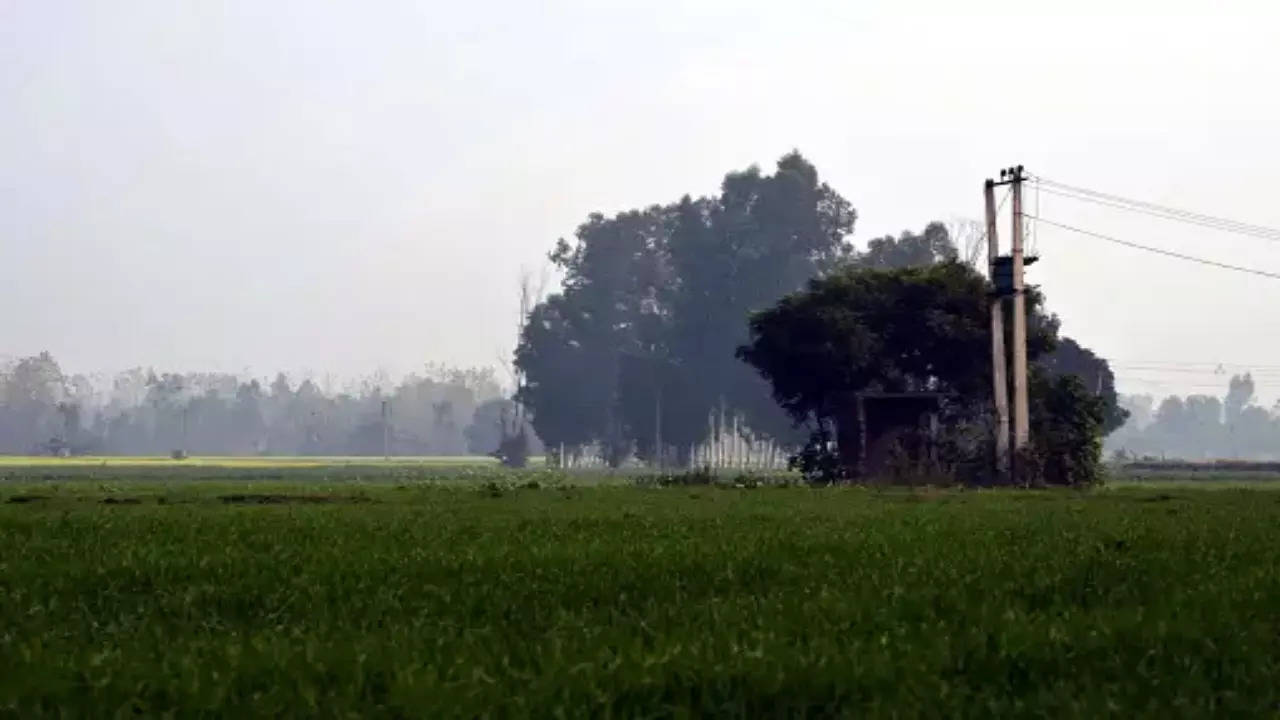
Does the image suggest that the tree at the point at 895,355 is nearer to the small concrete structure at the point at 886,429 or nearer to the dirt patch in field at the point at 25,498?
the small concrete structure at the point at 886,429

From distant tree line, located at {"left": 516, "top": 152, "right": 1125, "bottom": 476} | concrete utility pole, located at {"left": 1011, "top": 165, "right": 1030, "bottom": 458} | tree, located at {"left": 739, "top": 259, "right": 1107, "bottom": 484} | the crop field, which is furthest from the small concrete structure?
distant tree line, located at {"left": 516, "top": 152, "right": 1125, "bottom": 476}

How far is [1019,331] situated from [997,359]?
1.58 m

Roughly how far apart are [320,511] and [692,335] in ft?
333

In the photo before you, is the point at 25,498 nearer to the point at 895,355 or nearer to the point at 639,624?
the point at 639,624

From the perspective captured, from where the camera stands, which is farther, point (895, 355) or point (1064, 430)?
point (895, 355)

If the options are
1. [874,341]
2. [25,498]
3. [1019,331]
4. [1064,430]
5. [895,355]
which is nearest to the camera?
[25,498]

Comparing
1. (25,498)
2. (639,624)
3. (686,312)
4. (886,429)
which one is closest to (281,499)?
(25,498)

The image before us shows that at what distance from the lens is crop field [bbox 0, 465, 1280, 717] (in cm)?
692

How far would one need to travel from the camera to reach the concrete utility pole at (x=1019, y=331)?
5484cm

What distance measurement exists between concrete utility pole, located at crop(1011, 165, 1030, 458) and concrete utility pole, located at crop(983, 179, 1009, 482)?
65cm

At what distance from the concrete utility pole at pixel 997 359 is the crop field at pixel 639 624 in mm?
36886

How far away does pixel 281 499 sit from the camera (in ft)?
123

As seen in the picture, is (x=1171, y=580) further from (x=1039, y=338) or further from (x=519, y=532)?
(x=1039, y=338)

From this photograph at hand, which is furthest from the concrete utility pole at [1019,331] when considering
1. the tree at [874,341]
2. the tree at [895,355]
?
the tree at [874,341]
